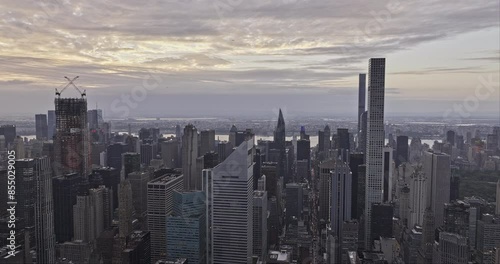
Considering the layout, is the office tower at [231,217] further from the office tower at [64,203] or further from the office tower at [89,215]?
the office tower at [64,203]

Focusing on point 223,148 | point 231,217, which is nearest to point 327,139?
point 223,148

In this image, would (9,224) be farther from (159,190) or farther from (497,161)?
(497,161)

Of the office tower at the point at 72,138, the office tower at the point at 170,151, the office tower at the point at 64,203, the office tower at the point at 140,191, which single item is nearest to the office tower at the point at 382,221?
the office tower at the point at 140,191

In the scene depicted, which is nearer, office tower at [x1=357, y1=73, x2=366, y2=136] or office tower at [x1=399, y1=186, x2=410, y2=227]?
office tower at [x1=399, y1=186, x2=410, y2=227]

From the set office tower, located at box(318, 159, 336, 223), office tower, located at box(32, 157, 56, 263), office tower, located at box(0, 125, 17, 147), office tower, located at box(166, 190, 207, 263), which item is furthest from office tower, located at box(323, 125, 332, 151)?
office tower, located at box(0, 125, 17, 147)

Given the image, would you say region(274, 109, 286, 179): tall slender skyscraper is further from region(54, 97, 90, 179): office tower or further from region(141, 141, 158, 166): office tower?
region(54, 97, 90, 179): office tower
